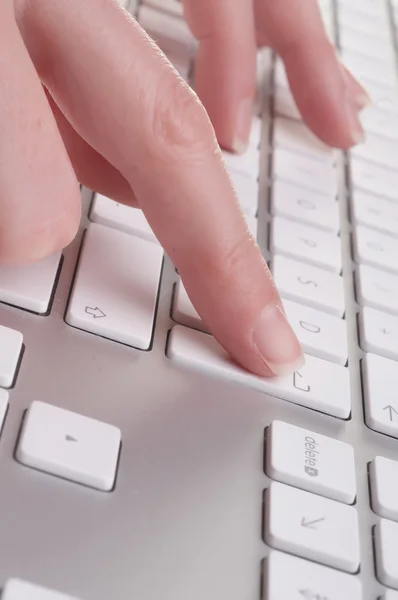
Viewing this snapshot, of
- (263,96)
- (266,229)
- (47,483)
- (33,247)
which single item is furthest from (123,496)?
(263,96)

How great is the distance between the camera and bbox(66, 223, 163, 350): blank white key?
0.35 m

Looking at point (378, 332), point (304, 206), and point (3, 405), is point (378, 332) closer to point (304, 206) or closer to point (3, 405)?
point (304, 206)

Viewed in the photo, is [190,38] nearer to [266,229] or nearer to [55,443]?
[266,229]

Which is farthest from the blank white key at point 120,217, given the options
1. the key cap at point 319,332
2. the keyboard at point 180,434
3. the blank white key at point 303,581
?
the blank white key at point 303,581

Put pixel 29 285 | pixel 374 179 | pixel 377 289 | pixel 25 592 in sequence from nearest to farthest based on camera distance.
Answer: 1. pixel 25 592
2. pixel 29 285
3. pixel 377 289
4. pixel 374 179

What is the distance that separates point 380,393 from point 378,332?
0.19ft

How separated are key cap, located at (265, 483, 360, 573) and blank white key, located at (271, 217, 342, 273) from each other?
0.20 metres

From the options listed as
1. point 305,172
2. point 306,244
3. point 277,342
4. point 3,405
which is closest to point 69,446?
point 3,405

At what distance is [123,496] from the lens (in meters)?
0.29

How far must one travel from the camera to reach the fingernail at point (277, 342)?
36cm

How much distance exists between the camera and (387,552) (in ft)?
1.02

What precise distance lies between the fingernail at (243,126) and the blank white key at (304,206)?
4 cm

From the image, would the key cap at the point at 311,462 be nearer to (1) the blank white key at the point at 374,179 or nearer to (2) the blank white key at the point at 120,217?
(2) the blank white key at the point at 120,217

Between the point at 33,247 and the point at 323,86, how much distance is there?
405mm
